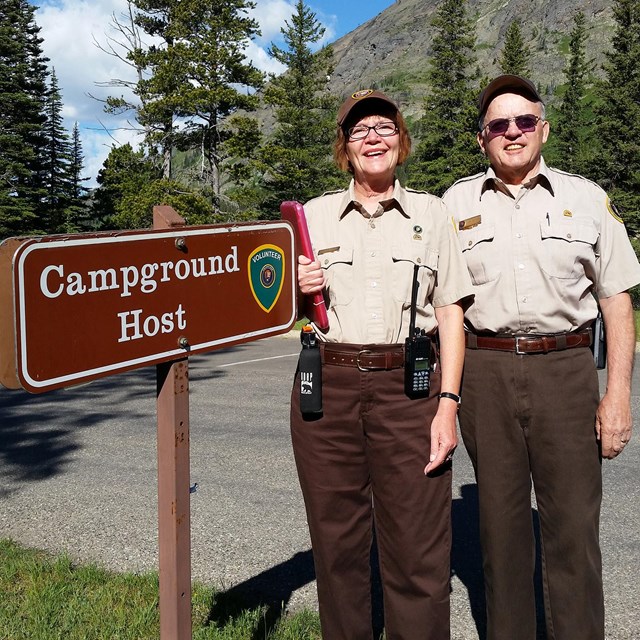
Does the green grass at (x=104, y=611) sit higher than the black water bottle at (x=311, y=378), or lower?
lower

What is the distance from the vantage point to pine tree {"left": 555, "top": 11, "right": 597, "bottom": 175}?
43562 millimetres

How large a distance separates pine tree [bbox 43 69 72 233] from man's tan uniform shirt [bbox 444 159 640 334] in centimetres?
3998

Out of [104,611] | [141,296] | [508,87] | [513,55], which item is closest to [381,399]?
[141,296]

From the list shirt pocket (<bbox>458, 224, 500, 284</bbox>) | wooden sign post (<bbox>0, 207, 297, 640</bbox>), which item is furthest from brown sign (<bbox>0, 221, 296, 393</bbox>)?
shirt pocket (<bbox>458, 224, 500, 284</bbox>)

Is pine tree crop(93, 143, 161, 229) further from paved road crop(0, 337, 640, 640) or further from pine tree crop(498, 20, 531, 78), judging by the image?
paved road crop(0, 337, 640, 640)

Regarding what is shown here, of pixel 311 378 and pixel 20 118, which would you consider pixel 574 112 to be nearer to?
pixel 20 118

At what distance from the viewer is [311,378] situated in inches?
91.9

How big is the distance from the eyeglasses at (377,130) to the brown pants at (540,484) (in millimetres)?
893

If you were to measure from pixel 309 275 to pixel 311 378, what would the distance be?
1.16 feet

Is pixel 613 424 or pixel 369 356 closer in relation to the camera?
pixel 369 356

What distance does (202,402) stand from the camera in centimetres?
843

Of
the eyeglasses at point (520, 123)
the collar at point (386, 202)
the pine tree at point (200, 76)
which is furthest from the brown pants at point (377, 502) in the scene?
the pine tree at point (200, 76)

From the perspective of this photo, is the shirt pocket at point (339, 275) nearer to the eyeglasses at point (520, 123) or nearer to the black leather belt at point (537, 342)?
the black leather belt at point (537, 342)

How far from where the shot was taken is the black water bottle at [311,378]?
2332mm
